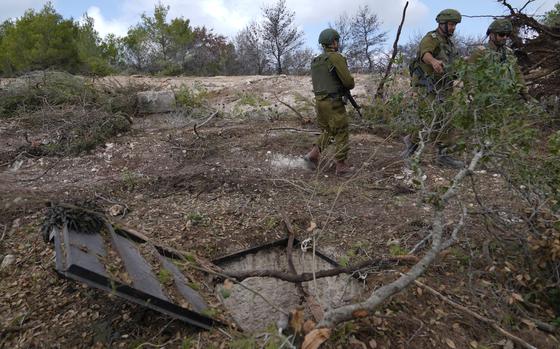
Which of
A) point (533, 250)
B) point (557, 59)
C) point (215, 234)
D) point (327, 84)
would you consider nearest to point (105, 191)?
point (215, 234)

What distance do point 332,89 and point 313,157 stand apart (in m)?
0.74

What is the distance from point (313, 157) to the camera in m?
4.46

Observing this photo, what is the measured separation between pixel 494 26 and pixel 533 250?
88.3 inches

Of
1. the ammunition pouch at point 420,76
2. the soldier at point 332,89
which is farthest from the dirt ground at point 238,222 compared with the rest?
the ammunition pouch at point 420,76

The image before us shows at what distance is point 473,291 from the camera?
8.00 ft

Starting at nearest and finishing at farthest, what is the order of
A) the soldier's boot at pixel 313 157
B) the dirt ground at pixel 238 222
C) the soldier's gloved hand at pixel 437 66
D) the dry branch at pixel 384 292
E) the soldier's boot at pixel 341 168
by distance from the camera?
1. the dry branch at pixel 384 292
2. the dirt ground at pixel 238 222
3. the soldier's gloved hand at pixel 437 66
4. the soldier's boot at pixel 341 168
5. the soldier's boot at pixel 313 157

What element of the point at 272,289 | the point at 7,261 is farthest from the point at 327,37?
the point at 7,261

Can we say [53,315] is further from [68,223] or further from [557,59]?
[557,59]

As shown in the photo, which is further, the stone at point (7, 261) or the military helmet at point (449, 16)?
the military helmet at point (449, 16)

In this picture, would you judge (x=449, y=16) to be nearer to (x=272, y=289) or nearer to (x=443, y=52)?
(x=443, y=52)

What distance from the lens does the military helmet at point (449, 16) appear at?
153 inches

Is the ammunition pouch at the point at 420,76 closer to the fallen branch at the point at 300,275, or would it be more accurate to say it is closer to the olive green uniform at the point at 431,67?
the olive green uniform at the point at 431,67

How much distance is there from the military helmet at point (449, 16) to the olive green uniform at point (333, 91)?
928 mm

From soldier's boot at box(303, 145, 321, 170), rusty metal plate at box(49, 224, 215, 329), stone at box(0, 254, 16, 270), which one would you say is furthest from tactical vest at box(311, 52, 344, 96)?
stone at box(0, 254, 16, 270)
